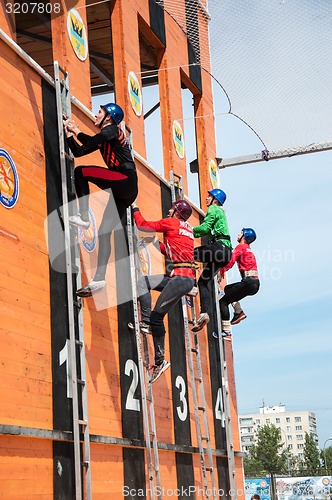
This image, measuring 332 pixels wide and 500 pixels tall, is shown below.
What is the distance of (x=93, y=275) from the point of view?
9727 mm

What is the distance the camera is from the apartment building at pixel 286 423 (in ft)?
554

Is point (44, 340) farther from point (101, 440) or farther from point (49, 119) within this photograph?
point (49, 119)

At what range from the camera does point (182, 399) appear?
1223 cm

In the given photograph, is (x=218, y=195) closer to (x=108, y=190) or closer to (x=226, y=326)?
(x=226, y=326)

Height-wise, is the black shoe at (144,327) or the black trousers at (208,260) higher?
the black trousers at (208,260)

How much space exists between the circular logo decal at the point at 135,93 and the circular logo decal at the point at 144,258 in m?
2.19

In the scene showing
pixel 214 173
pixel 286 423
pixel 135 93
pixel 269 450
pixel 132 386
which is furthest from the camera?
pixel 286 423

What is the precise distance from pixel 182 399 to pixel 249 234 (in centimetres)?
355

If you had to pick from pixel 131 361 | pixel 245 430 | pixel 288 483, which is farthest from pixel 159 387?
pixel 245 430

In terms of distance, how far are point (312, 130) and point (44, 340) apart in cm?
741

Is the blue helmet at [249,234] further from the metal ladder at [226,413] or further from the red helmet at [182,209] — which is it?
the red helmet at [182,209]

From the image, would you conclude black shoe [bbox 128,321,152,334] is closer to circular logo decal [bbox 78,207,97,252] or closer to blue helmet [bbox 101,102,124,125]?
circular logo decal [bbox 78,207,97,252]
